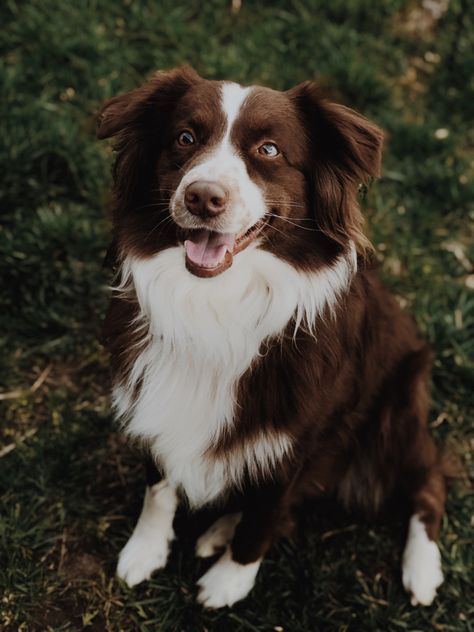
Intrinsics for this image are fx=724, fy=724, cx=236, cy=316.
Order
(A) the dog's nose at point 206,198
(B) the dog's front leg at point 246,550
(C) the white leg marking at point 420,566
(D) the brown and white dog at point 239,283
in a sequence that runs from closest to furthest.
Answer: (A) the dog's nose at point 206,198 < (D) the brown and white dog at point 239,283 < (B) the dog's front leg at point 246,550 < (C) the white leg marking at point 420,566

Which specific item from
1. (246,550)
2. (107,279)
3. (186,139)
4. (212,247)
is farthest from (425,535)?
(107,279)

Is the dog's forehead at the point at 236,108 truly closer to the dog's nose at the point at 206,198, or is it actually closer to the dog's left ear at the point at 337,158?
the dog's left ear at the point at 337,158

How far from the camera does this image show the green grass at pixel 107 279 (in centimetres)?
295

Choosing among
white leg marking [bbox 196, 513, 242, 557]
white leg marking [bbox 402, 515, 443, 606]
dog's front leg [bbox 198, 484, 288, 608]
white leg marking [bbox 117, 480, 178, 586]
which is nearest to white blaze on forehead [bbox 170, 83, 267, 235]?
dog's front leg [bbox 198, 484, 288, 608]

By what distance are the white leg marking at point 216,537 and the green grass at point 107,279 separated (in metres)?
0.08

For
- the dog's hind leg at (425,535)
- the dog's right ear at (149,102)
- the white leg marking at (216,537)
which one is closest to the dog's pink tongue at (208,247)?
the dog's right ear at (149,102)

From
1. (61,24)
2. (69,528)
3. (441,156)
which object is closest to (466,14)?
(441,156)

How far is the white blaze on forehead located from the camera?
2.22 meters

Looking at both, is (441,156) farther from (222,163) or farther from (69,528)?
(69,528)

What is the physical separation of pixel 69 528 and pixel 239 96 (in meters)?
1.91

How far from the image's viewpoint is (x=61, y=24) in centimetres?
462

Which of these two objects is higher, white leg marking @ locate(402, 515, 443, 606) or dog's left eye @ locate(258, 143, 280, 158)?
dog's left eye @ locate(258, 143, 280, 158)

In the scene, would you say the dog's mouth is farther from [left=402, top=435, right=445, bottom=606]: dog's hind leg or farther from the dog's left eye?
[left=402, top=435, right=445, bottom=606]: dog's hind leg

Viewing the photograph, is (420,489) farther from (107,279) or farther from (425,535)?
(107,279)
